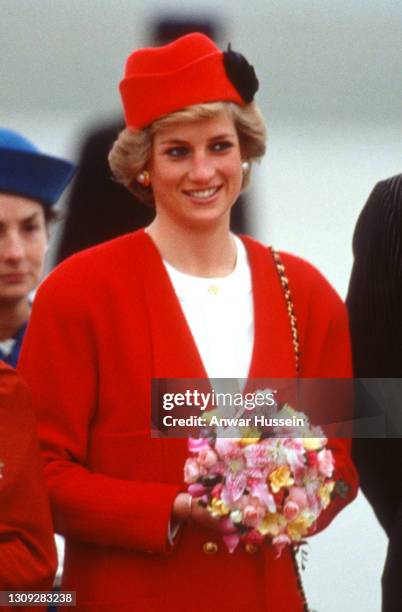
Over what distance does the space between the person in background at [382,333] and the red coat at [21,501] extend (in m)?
0.53

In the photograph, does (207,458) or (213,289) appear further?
(213,289)

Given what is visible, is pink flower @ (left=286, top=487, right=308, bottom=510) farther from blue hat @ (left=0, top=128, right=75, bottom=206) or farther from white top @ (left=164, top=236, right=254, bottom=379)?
blue hat @ (left=0, top=128, right=75, bottom=206)

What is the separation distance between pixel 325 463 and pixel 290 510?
3.1 inches

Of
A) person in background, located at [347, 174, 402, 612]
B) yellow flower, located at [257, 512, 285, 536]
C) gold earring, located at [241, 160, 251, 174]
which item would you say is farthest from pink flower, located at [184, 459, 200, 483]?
gold earring, located at [241, 160, 251, 174]

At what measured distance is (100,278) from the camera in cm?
208

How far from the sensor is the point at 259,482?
194 centimetres

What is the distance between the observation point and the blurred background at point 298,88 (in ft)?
7.09

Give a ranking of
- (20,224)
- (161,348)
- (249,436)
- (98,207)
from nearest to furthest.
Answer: (249,436), (161,348), (20,224), (98,207)

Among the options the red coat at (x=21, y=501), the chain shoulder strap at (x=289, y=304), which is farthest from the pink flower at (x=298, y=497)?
the red coat at (x=21, y=501)

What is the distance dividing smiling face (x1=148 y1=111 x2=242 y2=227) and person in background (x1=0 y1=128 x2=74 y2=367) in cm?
Result: 19

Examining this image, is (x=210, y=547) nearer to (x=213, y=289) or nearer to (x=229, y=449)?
(x=229, y=449)

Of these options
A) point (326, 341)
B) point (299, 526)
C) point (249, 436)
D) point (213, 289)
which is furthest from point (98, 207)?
point (299, 526)

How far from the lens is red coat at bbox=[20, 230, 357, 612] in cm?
203

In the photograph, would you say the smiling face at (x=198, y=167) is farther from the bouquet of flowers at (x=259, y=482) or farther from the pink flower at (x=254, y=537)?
the pink flower at (x=254, y=537)
